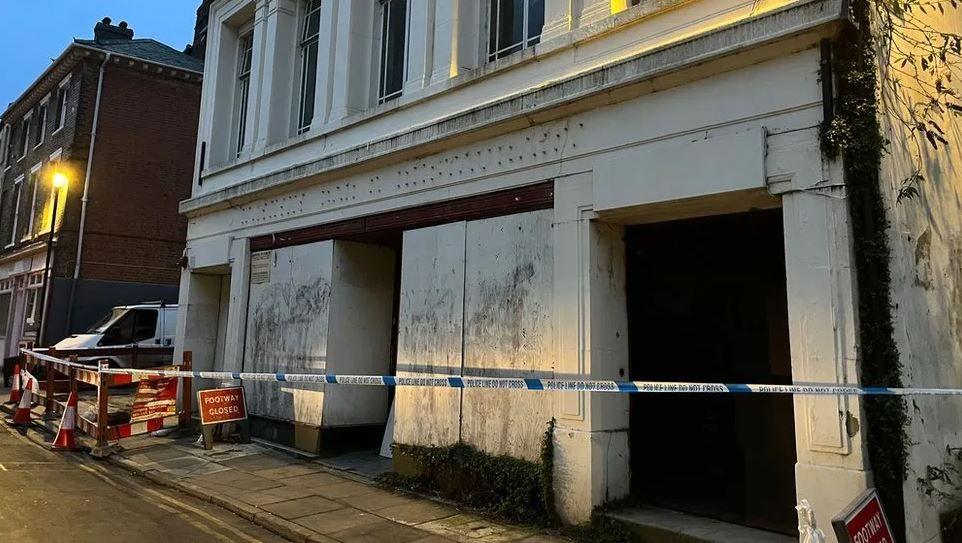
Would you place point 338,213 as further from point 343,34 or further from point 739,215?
point 739,215

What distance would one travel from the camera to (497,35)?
873 cm

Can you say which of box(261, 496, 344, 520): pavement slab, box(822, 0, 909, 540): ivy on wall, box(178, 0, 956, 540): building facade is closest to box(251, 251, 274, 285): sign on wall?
box(178, 0, 956, 540): building facade

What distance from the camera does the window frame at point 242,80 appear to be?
13719mm

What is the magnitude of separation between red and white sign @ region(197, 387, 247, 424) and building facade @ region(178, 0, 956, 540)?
1.50 ft

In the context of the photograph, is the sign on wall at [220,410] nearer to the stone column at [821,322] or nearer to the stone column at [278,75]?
the stone column at [278,75]

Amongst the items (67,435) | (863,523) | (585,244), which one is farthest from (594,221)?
(67,435)

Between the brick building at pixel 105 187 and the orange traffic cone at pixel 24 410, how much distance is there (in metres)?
10.00

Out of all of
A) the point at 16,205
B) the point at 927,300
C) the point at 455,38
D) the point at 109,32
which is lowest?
the point at 927,300

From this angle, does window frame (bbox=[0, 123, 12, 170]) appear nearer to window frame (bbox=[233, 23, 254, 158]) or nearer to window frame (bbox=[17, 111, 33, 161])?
window frame (bbox=[17, 111, 33, 161])

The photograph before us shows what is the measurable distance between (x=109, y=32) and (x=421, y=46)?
2384cm

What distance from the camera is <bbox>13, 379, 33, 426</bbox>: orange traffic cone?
1220 centimetres

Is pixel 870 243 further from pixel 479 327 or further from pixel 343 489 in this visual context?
pixel 343 489


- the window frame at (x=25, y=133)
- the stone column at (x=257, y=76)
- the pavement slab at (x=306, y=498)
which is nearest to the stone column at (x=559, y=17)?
the pavement slab at (x=306, y=498)

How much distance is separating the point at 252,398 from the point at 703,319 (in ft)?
24.7
